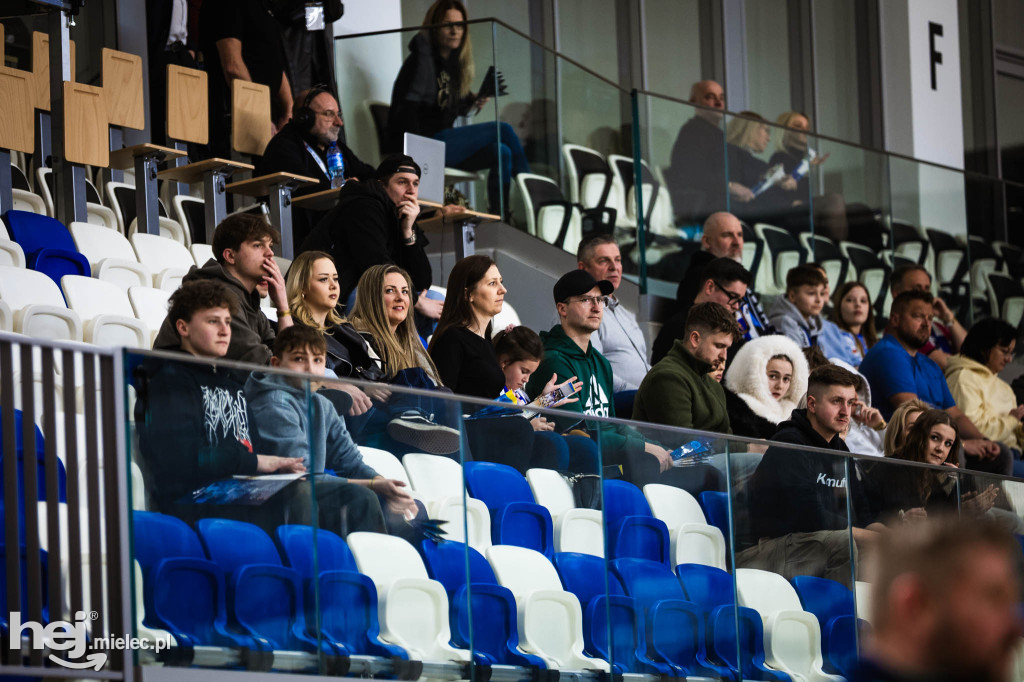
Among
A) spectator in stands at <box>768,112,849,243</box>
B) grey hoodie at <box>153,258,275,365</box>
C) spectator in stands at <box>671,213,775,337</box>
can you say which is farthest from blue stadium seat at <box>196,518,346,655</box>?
spectator in stands at <box>768,112,849,243</box>

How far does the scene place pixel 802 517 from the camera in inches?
181

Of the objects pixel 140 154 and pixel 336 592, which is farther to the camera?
pixel 140 154

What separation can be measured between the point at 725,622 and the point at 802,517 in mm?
474

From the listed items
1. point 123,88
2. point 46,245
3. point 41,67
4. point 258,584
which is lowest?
point 258,584

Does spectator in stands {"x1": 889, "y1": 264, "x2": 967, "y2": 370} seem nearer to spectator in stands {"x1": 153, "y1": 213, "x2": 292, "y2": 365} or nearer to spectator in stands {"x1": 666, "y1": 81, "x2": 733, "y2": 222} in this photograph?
spectator in stands {"x1": 666, "y1": 81, "x2": 733, "y2": 222}

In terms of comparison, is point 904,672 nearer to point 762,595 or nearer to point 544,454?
point 544,454

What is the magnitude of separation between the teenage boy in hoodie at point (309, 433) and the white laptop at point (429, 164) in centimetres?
387

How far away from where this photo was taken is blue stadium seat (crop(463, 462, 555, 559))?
3.75 metres

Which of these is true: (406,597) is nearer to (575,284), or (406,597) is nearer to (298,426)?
→ (298,426)

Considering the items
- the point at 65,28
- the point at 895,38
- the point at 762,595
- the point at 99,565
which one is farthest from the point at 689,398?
the point at 895,38

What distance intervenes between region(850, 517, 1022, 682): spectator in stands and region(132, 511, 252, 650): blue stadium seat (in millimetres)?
2102

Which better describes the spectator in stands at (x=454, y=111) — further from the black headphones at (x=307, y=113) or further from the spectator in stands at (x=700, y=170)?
the spectator in stands at (x=700, y=170)

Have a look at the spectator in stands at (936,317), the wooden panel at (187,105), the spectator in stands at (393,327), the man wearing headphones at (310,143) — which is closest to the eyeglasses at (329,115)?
the man wearing headphones at (310,143)

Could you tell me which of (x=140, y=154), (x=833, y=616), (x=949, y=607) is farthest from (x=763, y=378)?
(x=949, y=607)
